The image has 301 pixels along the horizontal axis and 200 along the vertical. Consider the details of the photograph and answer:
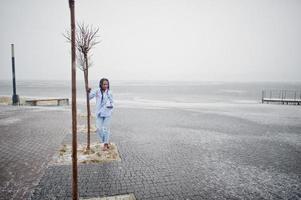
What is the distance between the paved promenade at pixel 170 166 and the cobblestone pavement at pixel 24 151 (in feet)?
0.07

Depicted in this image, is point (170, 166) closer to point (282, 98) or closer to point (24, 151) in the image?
point (24, 151)

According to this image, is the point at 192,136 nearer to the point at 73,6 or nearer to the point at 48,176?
the point at 48,176

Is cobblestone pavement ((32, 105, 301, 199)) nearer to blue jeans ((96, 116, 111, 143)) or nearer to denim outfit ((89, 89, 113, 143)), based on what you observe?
blue jeans ((96, 116, 111, 143))

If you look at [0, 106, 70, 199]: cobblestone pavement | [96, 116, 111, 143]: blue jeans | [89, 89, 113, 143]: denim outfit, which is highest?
[89, 89, 113, 143]: denim outfit

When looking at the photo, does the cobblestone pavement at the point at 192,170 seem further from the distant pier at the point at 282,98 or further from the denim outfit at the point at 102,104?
the distant pier at the point at 282,98

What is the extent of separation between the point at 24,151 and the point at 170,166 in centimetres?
431

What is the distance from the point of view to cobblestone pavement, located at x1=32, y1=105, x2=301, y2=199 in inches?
169

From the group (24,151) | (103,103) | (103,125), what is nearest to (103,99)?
(103,103)

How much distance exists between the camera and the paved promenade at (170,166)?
4.31 m

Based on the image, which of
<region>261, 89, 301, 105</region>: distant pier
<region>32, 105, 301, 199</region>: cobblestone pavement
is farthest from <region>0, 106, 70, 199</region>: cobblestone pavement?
<region>261, 89, 301, 105</region>: distant pier

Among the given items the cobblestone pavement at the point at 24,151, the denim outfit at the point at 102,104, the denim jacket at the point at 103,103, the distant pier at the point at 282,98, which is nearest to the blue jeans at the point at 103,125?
the denim outfit at the point at 102,104

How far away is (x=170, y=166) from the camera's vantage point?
18.4 feet

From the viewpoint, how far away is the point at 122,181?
183 inches

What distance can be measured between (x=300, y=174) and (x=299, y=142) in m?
3.59
